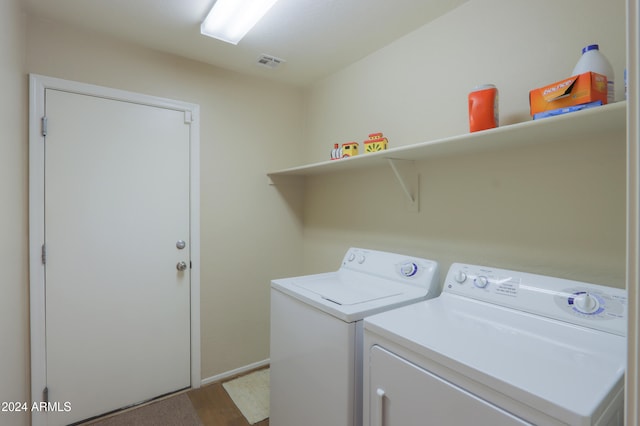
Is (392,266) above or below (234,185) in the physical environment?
below

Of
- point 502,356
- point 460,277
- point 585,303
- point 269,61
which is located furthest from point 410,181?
point 269,61

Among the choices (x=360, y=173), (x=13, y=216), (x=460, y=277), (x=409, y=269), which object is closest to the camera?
(x=460, y=277)

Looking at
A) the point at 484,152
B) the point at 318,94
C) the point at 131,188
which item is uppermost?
the point at 318,94

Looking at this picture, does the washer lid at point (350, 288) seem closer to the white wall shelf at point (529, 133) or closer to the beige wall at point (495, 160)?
the beige wall at point (495, 160)

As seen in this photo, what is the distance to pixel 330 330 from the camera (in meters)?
1.33

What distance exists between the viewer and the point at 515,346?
0.97 meters

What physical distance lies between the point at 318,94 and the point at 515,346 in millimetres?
2297

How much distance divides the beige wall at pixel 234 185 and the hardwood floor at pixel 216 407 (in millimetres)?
129

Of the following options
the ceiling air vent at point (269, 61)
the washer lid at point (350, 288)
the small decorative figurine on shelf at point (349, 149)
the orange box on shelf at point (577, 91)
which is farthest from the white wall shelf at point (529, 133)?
the ceiling air vent at point (269, 61)

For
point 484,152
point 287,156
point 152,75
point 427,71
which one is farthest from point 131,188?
point 484,152

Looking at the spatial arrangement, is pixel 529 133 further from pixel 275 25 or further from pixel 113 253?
pixel 113 253

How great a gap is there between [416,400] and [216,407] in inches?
65.5

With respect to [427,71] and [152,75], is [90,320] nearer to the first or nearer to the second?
[152,75]

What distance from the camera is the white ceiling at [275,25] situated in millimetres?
1634
